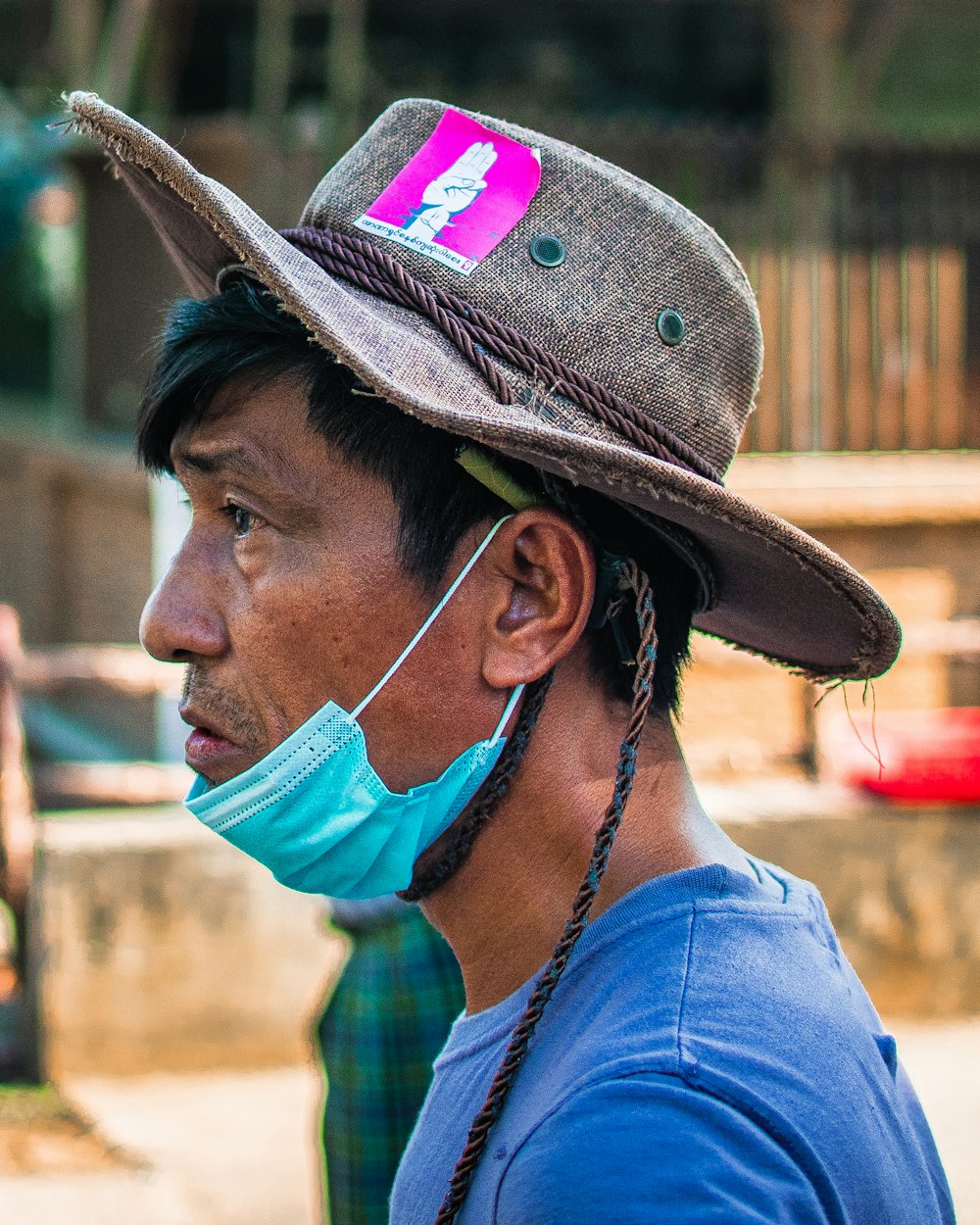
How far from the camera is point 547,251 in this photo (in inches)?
61.5

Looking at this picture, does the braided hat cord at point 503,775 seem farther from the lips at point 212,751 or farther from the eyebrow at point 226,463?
the eyebrow at point 226,463

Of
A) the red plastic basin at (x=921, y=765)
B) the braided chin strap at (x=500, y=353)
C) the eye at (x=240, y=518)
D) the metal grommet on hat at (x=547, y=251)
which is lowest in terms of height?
the red plastic basin at (x=921, y=765)

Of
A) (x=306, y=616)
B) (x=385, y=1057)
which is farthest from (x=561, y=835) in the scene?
(x=385, y=1057)

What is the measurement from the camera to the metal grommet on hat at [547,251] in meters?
1.56

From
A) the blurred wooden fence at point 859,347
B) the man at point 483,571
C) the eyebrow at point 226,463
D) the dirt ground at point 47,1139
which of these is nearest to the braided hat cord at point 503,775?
the man at point 483,571

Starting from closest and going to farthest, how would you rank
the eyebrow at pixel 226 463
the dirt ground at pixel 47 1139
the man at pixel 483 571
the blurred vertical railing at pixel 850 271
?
1. the man at pixel 483 571
2. the eyebrow at pixel 226 463
3. the dirt ground at pixel 47 1139
4. the blurred vertical railing at pixel 850 271

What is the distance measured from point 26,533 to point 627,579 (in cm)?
865

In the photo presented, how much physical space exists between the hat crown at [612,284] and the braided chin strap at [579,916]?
0.19 m

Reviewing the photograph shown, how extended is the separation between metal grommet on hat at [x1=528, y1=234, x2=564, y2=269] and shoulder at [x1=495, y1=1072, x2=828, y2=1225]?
808 mm

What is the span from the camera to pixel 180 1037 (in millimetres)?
→ 5125

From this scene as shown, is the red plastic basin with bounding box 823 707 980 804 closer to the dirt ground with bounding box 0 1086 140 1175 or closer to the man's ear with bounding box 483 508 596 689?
the dirt ground with bounding box 0 1086 140 1175

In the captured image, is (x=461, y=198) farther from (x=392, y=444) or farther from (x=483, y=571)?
(x=483, y=571)

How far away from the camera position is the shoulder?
1.14m

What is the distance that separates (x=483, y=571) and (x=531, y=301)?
0.92 feet
